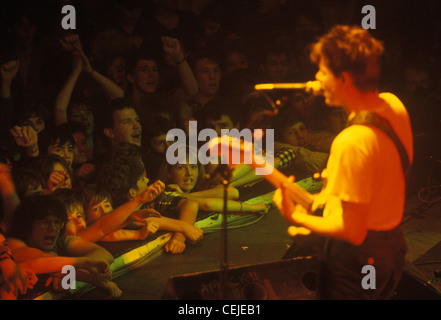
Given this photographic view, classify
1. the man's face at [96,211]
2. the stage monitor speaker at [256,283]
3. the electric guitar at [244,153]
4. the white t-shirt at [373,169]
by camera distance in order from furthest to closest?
the man's face at [96,211], the stage monitor speaker at [256,283], the electric guitar at [244,153], the white t-shirt at [373,169]

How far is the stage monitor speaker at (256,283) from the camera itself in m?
2.53

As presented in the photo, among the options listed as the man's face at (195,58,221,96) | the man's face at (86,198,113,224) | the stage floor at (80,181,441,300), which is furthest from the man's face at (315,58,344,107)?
the man's face at (195,58,221,96)

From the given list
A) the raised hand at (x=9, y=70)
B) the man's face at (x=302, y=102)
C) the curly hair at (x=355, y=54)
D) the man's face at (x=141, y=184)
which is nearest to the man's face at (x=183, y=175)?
the man's face at (x=141, y=184)

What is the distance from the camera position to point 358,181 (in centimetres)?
180

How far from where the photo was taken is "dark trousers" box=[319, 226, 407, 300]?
2.00 m

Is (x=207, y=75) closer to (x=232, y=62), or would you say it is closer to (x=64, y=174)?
(x=232, y=62)

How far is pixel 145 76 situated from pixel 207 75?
3.11 ft

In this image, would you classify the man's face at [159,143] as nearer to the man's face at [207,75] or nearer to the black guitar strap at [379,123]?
the man's face at [207,75]

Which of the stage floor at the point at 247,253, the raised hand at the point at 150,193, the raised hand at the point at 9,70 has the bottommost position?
the stage floor at the point at 247,253

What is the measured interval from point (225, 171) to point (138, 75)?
3081mm

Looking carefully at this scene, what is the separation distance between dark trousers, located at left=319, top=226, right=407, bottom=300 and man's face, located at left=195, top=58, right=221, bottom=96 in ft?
12.3

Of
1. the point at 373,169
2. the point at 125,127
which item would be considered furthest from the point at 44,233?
the point at 373,169
